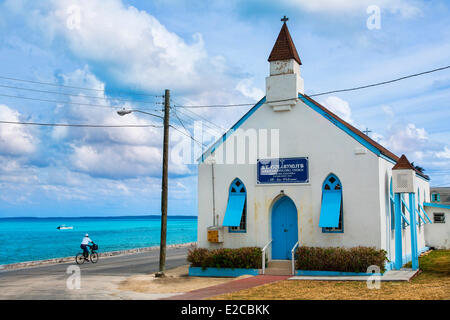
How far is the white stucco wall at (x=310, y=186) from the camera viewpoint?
1834 cm

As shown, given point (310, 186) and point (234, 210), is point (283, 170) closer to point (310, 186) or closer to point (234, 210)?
point (310, 186)

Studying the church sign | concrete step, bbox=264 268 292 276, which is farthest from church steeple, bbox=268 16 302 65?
concrete step, bbox=264 268 292 276

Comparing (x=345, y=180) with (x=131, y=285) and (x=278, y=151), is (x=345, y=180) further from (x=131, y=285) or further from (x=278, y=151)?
(x=131, y=285)

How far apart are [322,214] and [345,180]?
166cm

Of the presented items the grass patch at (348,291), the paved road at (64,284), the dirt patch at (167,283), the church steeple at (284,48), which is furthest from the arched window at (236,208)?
the church steeple at (284,48)

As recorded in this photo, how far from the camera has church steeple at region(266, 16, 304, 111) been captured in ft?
65.0

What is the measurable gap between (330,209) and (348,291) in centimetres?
488

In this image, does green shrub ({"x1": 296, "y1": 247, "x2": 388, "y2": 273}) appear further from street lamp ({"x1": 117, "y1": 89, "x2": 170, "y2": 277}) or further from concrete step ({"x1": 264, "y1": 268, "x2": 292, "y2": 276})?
street lamp ({"x1": 117, "y1": 89, "x2": 170, "y2": 277})

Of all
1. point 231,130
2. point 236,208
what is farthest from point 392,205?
point 231,130

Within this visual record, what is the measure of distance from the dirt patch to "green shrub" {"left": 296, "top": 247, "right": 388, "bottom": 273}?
3000 mm

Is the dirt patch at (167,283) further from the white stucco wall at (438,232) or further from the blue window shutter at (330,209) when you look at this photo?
the white stucco wall at (438,232)

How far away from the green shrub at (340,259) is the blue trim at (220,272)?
6.37ft

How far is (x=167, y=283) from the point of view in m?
17.4
